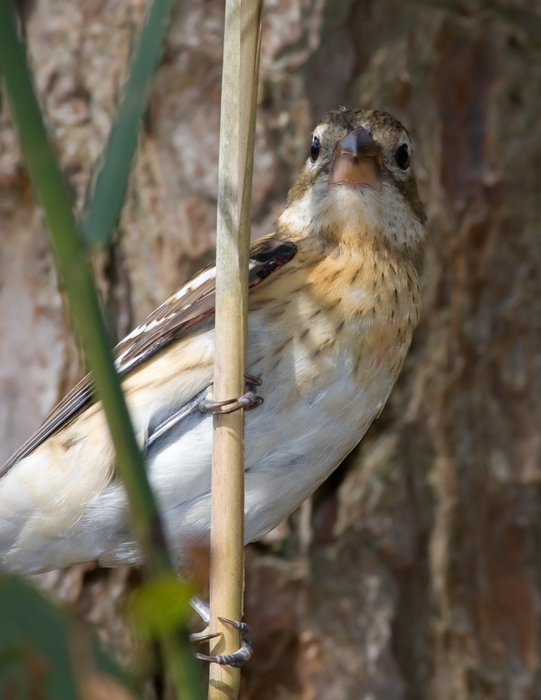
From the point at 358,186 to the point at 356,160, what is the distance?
82 mm

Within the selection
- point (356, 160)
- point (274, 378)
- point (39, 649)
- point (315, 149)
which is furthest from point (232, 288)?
point (315, 149)

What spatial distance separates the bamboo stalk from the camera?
1.35m

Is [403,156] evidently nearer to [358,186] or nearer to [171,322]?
[358,186]

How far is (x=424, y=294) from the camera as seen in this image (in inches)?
148

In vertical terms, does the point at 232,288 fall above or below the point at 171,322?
below

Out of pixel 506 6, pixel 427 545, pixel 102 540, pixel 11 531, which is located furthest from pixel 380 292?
pixel 506 6

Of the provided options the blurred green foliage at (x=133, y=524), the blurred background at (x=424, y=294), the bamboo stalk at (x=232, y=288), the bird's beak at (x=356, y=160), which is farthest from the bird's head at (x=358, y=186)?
the blurred green foliage at (x=133, y=524)

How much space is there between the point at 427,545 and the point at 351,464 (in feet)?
1.81

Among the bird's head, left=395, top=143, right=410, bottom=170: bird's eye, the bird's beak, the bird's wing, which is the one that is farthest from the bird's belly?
left=395, top=143, right=410, bottom=170: bird's eye

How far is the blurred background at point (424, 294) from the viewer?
3.62m

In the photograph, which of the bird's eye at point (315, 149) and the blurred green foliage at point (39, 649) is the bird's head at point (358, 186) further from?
the blurred green foliage at point (39, 649)

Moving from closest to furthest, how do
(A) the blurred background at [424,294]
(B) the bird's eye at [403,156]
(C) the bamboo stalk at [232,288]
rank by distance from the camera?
(C) the bamboo stalk at [232,288] < (B) the bird's eye at [403,156] < (A) the blurred background at [424,294]

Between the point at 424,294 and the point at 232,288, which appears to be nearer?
the point at 232,288

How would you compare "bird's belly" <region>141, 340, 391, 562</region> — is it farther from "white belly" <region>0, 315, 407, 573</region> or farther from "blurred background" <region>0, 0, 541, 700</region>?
"blurred background" <region>0, 0, 541, 700</region>
